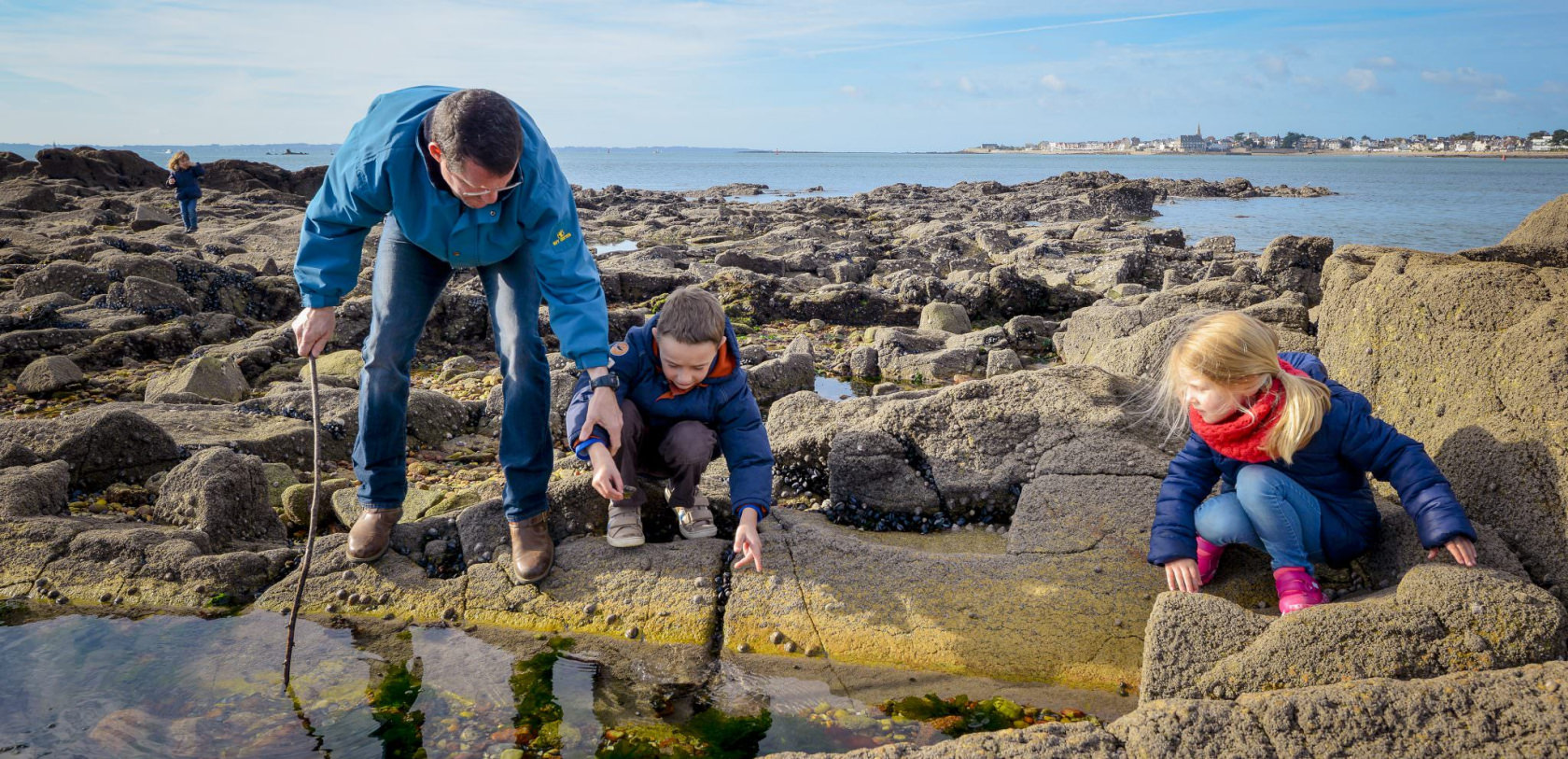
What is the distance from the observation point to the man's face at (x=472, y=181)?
319 cm

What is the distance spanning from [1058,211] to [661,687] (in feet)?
101

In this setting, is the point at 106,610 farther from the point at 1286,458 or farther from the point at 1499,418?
the point at 1499,418

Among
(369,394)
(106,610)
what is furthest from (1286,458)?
(106,610)

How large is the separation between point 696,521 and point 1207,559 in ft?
7.05

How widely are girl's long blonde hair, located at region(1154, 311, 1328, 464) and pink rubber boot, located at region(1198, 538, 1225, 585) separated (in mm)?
472

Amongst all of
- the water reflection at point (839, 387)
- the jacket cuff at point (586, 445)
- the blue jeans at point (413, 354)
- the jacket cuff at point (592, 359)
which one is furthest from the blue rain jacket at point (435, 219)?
the water reflection at point (839, 387)

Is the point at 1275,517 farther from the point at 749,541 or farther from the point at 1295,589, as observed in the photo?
the point at 749,541

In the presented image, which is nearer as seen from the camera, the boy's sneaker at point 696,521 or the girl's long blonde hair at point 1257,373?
the girl's long blonde hair at point 1257,373

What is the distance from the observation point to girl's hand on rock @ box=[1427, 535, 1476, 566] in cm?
315

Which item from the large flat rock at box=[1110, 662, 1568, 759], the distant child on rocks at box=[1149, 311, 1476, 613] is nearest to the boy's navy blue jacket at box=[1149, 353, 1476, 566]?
the distant child on rocks at box=[1149, 311, 1476, 613]

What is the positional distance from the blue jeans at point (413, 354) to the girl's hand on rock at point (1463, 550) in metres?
3.34

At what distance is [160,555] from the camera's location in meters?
4.16

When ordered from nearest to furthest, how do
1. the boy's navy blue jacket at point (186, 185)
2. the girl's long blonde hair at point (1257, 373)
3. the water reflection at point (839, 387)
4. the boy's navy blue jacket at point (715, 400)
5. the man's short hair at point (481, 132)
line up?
the man's short hair at point (481, 132) → the girl's long blonde hair at point (1257, 373) → the boy's navy blue jacket at point (715, 400) → the water reflection at point (839, 387) → the boy's navy blue jacket at point (186, 185)

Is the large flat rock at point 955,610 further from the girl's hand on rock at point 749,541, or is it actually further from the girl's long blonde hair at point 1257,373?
the girl's long blonde hair at point 1257,373
